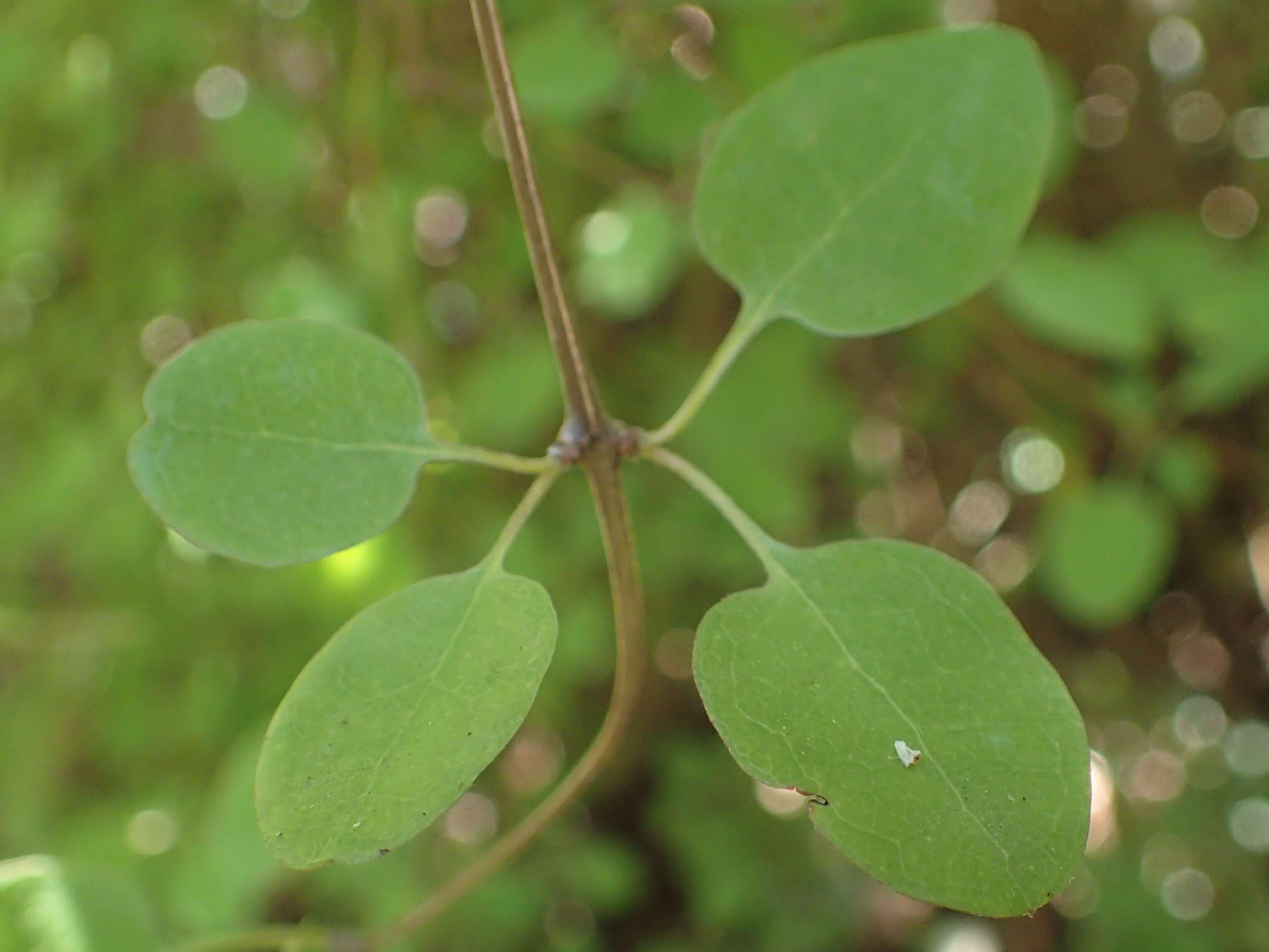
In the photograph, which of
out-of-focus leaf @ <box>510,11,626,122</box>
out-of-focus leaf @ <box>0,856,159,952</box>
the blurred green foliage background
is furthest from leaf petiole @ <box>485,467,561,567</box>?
out-of-focus leaf @ <box>510,11,626,122</box>

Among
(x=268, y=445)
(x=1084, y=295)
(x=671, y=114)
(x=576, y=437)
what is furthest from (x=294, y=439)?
(x=1084, y=295)

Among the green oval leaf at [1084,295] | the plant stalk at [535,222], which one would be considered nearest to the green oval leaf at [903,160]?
the plant stalk at [535,222]

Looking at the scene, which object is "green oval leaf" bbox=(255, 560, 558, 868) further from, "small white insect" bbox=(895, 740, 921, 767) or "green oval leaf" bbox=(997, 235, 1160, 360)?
"green oval leaf" bbox=(997, 235, 1160, 360)

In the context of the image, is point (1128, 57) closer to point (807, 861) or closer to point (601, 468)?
point (807, 861)

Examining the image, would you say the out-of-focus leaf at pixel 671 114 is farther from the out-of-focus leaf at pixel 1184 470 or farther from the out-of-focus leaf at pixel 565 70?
the out-of-focus leaf at pixel 1184 470

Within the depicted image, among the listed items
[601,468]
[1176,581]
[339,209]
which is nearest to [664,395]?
[339,209]

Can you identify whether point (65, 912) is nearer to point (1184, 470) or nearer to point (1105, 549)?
point (1105, 549)
